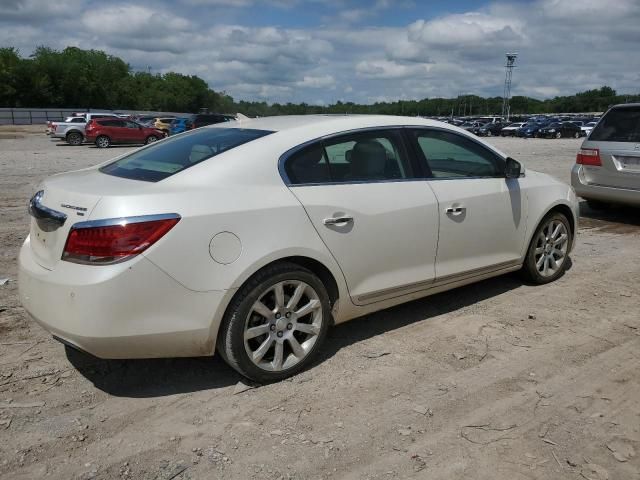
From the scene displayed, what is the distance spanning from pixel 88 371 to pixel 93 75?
98973 millimetres

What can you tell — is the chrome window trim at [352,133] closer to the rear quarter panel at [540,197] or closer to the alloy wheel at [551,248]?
the rear quarter panel at [540,197]

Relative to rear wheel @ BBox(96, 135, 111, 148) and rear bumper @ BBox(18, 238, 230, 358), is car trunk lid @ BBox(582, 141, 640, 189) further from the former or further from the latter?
rear wheel @ BBox(96, 135, 111, 148)

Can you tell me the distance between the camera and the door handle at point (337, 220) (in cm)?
372

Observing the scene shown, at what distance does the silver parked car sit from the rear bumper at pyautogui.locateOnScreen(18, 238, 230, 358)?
6.91 meters

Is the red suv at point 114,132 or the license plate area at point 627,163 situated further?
the red suv at point 114,132

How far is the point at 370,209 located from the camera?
3.95 meters

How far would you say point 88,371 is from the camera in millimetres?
3777

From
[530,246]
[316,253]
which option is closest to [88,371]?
[316,253]

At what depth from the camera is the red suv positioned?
3038 cm

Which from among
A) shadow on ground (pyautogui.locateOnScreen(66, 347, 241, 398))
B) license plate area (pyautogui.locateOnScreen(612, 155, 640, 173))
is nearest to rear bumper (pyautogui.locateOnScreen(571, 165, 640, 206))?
license plate area (pyautogui.locateOnScreen(612, 155, 640, 173))

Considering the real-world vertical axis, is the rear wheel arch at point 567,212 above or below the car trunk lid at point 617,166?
below

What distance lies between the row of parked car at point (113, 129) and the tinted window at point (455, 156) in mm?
25382

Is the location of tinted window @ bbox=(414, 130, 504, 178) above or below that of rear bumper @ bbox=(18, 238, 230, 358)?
above

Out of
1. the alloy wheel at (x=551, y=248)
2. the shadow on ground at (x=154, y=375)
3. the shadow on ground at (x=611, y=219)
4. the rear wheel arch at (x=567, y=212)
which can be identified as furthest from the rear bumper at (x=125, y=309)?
the shadow on ground at (x=611, y=219)
